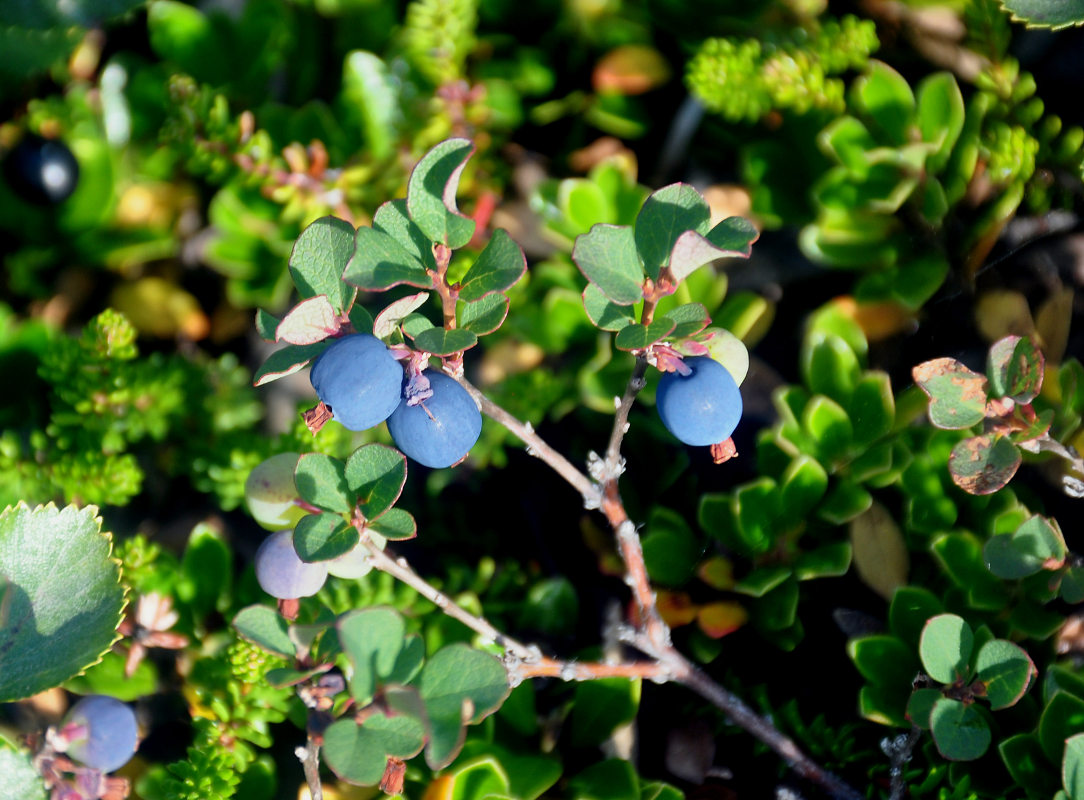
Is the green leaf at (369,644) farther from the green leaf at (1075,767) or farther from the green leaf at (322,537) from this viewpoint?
the green leaf at (1075,767)

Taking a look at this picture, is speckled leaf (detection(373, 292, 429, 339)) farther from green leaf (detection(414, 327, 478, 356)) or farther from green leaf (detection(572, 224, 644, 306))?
green leaf (detection(572, 224, 644, 306))

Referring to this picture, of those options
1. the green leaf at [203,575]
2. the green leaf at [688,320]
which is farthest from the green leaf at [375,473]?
the green leaf at [203,575]

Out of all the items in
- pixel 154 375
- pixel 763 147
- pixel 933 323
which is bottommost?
pixel 154 375

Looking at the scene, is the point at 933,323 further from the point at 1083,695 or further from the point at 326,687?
the point at 326,687

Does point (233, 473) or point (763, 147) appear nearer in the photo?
point (233, 473)

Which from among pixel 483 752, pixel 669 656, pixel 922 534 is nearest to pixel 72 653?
pixel 483 752

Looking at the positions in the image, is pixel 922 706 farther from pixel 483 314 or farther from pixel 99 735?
pixel 99 735

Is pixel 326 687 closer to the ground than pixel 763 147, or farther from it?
closer to the ground

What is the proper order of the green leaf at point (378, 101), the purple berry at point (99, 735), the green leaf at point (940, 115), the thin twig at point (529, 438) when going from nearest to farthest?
the thin twig at point (529, 438), the purple berry at point (99, 735), the green leaf at point (940, 115), the green leaf at point (378, 101)
